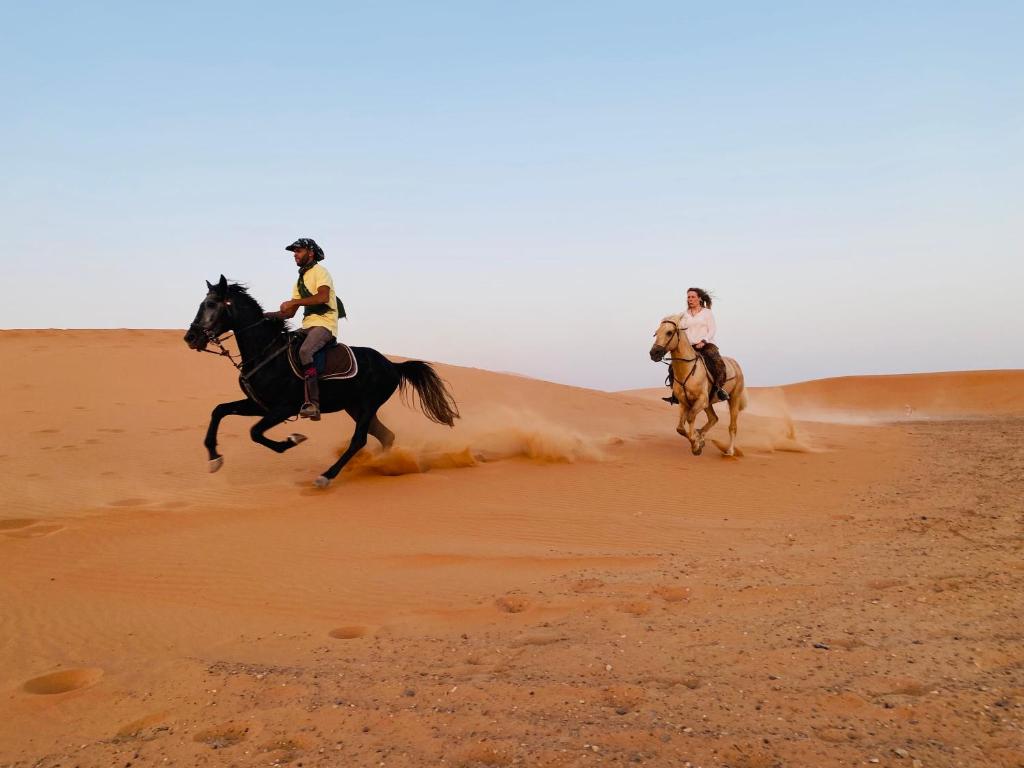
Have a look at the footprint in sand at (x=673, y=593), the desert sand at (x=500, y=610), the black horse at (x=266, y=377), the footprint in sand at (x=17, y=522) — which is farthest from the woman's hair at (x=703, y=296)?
the footprint in sand at (x=17, y=522)

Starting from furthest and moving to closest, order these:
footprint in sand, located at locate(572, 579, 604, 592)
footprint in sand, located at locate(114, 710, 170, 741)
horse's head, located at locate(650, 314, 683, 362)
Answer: horse's head, located at locate(650, 314, 683, 362)
footprint in sand, located at locate(572, 579, 604, 592)
footprint in sand, located at locate(114, 710, 170, 741)

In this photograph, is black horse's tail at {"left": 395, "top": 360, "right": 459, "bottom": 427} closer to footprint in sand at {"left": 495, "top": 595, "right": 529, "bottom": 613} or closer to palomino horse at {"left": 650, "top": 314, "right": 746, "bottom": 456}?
palomino horse at {"left": 650, "top": 314, "right": 746, "bottom": 456}

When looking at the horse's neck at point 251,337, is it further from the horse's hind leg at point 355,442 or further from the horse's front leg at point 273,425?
the horse's hind leg at point 355,442

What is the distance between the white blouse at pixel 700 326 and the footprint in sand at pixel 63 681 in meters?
10.1

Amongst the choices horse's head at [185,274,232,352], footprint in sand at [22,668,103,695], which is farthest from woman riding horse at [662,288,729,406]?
footprint in sand at [22,668,103,695]

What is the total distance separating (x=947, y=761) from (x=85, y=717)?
3753 millimetres

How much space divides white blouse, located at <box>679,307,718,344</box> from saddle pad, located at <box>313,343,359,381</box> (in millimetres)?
5972

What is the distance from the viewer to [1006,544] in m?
5.88

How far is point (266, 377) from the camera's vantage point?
8.49m

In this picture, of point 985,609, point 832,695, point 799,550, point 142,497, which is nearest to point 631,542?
point 799,550

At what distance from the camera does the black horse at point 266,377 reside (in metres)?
8.17

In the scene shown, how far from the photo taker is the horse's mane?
8461mm

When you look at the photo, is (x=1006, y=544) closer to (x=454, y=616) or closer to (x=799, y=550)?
→ (x=799, y=550)

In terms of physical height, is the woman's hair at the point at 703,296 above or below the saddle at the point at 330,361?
above
